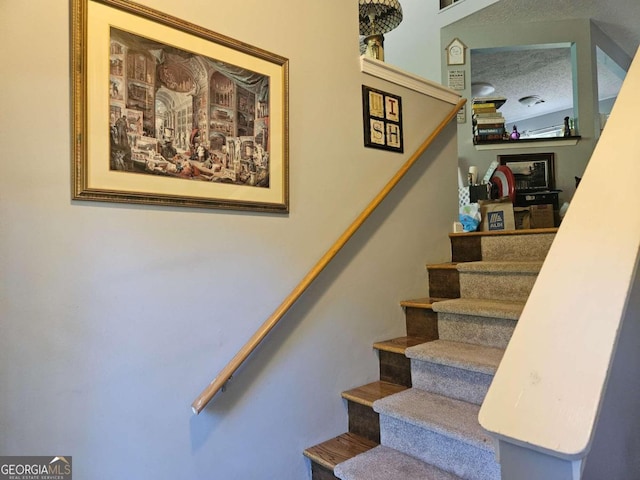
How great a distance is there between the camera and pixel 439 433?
4.46 feet

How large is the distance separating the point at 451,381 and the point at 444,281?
0.68 m

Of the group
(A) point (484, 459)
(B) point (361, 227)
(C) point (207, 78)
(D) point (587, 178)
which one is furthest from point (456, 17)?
(A) point (484, 459)

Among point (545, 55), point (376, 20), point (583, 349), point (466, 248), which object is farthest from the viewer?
point (545, 55)

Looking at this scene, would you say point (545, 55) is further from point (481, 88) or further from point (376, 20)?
point (376, 20)

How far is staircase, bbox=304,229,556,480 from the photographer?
4.46 ft

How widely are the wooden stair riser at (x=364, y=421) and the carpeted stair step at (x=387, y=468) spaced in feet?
0.37

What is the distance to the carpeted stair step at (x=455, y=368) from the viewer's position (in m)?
1.50

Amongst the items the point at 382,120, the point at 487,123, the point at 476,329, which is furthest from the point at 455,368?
the point at 487,123

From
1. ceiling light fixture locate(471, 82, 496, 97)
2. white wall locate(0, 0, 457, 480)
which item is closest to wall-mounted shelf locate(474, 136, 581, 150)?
ceiling light fixture locate(471, 82, 496, 97)

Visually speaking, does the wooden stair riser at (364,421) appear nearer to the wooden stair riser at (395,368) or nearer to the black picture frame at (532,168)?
the wooden stair riser at (395,368)

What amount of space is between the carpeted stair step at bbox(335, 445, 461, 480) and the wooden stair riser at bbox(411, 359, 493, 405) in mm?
303

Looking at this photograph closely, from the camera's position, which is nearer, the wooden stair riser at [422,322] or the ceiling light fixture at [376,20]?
the wooden stair riser at [422,322]

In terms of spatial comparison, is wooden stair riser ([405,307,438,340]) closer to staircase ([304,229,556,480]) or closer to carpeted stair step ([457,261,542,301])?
staircase ([304,229,556,480])

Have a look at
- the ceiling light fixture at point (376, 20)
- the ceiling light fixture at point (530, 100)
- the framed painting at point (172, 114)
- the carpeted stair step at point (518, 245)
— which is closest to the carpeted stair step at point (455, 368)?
the carpeted stair step at point (518, 245)
